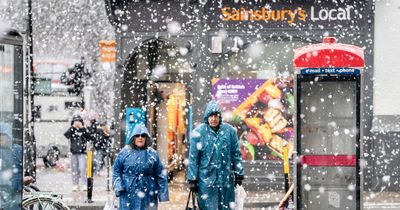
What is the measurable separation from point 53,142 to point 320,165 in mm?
22993

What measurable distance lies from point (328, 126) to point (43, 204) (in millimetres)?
4299

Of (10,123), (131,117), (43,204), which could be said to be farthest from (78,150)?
(10,123)

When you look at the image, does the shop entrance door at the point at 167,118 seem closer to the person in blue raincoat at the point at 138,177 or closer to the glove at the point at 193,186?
the glove at the point at 193,186

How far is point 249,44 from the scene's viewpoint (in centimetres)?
2061

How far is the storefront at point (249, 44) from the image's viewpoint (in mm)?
20406

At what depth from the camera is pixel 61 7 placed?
50875mm

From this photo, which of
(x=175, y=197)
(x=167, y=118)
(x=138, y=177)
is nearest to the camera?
(x=138, y=177)

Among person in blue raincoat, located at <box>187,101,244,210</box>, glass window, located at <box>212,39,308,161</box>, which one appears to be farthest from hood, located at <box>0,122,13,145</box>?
glass window, located at <box>212,39,308,161</box>

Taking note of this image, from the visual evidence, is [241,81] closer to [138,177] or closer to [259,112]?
[259,112]

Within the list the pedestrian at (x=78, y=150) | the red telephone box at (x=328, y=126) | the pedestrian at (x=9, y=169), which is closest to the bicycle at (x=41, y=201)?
the pedestrian at (x=9, y=169)

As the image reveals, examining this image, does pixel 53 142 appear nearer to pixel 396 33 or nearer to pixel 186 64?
pixel 186 64

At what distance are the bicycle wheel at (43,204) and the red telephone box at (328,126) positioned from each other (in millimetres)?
3487

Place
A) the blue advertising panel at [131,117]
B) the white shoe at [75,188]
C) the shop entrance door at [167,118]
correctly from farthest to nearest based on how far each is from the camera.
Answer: the shop entrance door at [167,118], the blue advertising panel at [131,117], the white shoe at [75,188]

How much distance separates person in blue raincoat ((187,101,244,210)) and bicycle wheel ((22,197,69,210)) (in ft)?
6.25
